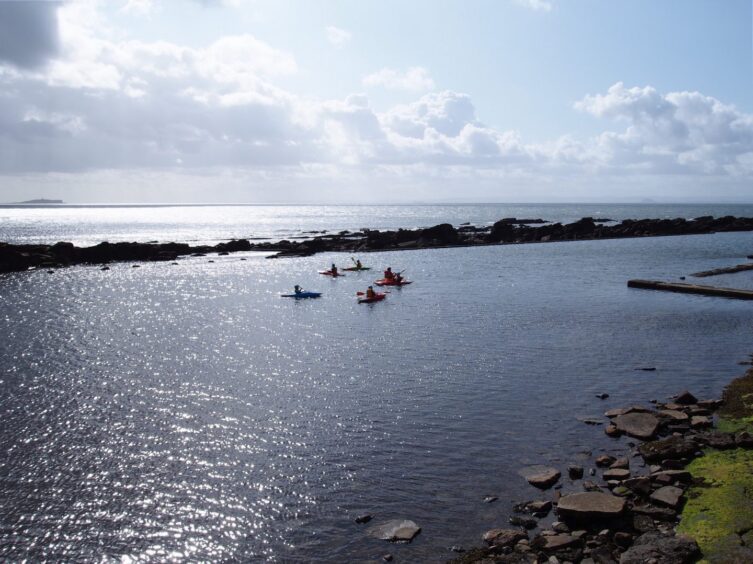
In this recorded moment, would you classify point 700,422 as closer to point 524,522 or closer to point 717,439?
point 717,439

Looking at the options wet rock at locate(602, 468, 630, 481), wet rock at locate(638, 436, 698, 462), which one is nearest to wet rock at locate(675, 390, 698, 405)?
wet rock at locate(638, 436, 698, 462)

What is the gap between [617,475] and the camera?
1468 cm

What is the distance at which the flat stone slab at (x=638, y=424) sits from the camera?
17.4 m

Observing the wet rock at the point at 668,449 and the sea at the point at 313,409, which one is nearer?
the sea at the point at 313,409

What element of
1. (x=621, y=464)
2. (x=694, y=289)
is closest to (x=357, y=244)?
(x=694, y=289)

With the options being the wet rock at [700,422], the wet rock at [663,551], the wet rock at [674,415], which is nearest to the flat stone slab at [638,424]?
the wet rock at [674,415]

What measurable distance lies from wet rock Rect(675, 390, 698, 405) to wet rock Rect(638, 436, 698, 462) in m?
3.63

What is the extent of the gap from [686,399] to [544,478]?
835cm

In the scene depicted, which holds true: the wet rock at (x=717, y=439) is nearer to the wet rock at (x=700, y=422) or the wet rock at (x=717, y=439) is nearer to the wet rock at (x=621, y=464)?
the wet rock at (x=700, y=422)

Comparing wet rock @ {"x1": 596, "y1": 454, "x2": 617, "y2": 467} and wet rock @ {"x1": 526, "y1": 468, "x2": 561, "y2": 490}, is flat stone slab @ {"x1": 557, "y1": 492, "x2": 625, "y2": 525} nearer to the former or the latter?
wet rock @ {"x1": 526, "y1": 468, "x2": 561, "y2": 490}

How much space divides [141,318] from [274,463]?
94.6ft

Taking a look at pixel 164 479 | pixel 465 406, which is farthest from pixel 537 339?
pixel 164 479

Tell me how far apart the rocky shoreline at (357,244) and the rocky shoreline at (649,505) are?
251 feet

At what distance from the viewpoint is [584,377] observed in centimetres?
2398
